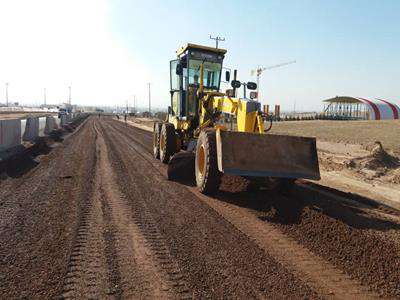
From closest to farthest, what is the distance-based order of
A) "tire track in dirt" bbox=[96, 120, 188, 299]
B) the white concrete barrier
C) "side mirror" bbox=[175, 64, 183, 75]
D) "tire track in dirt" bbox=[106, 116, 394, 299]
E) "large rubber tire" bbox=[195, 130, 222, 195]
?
"tire track in dirt" bbox=[96, 120, 188, 299] < "tire track in dirt" bbox=[106, 116, 394, 299] < "large rubber tire" bbox=[195, 130, 222, 195] < "side mirror" bbox=[175, 64, 183, 75] < the white concrete barrier

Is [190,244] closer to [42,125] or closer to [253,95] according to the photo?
[253,95]

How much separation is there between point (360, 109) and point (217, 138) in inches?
1943

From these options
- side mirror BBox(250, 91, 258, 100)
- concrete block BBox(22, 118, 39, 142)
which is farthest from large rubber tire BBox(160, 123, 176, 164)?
concrete block BBox(22, 118, 39, 142)

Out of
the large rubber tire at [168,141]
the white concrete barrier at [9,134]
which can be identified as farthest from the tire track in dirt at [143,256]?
the white concrete barrier at [9,134]

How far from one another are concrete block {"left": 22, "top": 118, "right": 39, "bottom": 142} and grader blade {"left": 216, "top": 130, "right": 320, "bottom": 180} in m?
16.4

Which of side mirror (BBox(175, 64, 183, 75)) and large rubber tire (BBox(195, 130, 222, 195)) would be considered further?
side mirror (BBox(175, 64, 183, 75))

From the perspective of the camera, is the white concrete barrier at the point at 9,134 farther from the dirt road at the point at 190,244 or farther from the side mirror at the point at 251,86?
the side mirror at the point at 251,86

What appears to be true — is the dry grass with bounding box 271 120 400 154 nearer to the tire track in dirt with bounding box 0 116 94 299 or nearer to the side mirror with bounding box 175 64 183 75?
the side mirror with bounding box 175 64 183 75

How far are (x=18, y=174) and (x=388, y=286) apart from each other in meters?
9.31

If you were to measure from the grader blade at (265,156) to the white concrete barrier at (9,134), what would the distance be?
39.1ft

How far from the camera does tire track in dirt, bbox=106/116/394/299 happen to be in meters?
4.25

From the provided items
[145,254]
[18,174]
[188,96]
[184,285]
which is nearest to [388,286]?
[184,285]

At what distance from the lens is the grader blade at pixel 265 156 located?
721 cm

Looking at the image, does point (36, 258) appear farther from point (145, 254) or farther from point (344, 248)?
point (344, 248)
